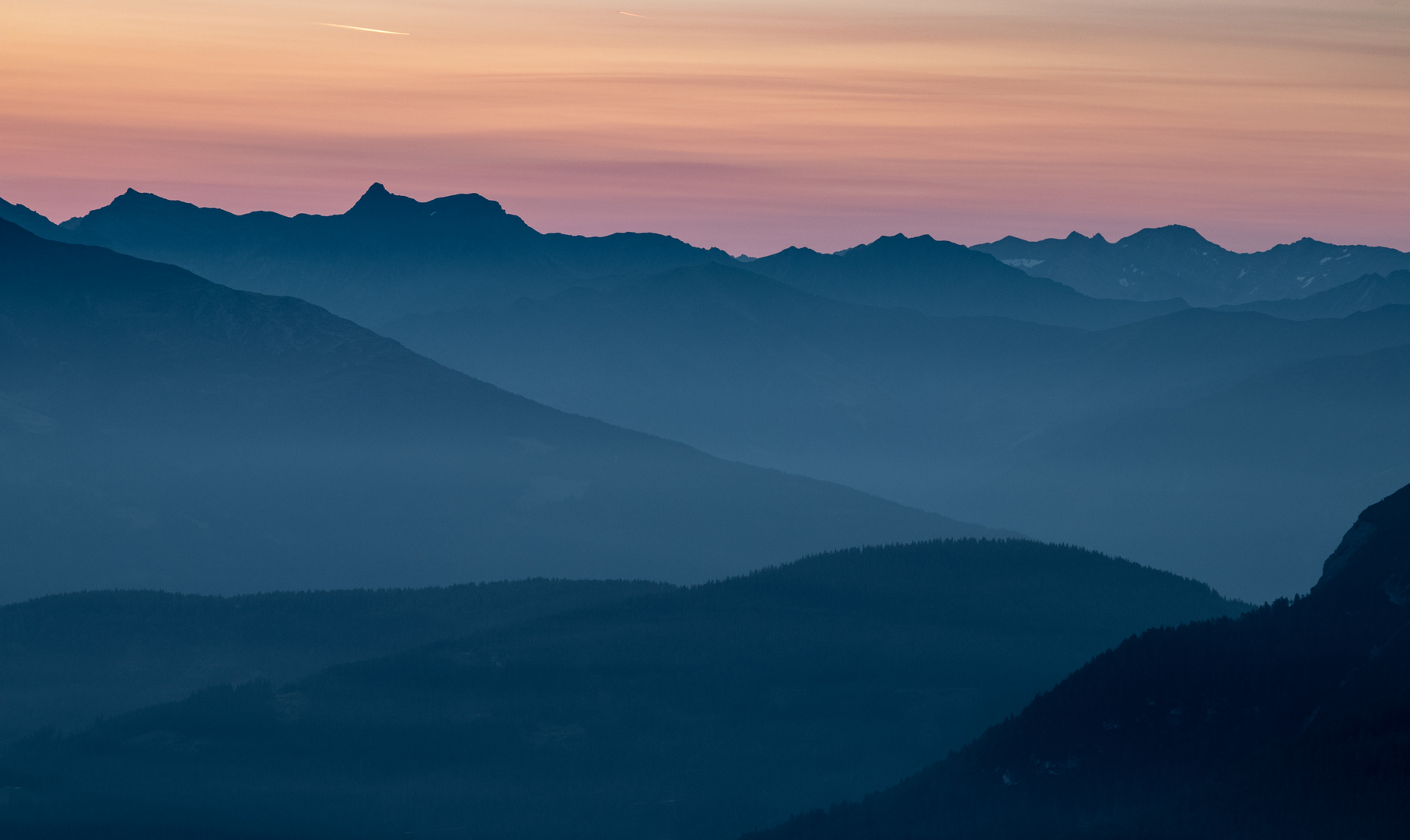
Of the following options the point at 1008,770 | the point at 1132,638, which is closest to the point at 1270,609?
the point at 1132,638

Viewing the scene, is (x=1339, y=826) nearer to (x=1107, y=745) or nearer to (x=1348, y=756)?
(x=1348, y=756)

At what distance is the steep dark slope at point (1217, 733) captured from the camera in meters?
138

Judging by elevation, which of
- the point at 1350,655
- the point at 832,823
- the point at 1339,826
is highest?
the point at 1350,655

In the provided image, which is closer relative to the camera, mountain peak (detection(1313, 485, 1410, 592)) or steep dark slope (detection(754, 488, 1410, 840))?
steep dark slope (detection(754, 488, 1410, 840))

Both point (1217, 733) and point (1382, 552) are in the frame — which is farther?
point (1382, 552)

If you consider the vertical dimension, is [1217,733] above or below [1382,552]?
below

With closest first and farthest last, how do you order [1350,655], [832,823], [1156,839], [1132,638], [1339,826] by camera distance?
1. [1339,826]
2. [1156,839]
3. [1350,655]
4. [1132,638]
5. [832,823]

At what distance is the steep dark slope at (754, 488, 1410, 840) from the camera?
5448 inches

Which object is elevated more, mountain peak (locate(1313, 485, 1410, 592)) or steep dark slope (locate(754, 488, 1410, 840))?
mountain peak (locate(1313, 485, 1410, 592))

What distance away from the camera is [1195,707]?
6462 inches

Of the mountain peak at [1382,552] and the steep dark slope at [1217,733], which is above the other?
the mountain peak at [1382,552]

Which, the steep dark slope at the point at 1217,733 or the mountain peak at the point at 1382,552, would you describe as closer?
the steep dark slope at the point at 1217,733

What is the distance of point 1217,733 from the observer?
161875mm

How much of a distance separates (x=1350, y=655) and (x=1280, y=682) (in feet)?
20.8
